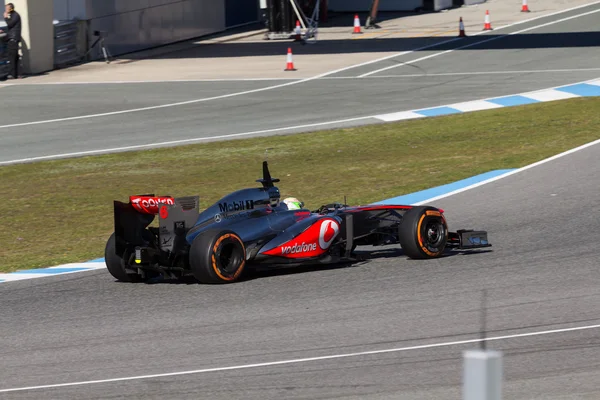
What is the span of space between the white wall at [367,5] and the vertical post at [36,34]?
16.1 m

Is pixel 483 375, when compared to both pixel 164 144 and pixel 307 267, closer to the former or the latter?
pixel 307 267

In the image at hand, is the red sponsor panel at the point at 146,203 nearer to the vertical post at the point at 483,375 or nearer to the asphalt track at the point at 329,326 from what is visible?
the asphalt track at the point at 329,326

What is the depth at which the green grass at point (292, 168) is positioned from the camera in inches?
533

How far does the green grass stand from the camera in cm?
1353

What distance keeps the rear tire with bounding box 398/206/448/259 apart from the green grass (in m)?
3.61

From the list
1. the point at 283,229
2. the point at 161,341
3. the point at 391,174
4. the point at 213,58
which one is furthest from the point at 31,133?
the point at 161,341

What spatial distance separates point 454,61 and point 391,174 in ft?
45.7

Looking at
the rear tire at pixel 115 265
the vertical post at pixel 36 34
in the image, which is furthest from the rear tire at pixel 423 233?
the vertical post at pixel 36 34

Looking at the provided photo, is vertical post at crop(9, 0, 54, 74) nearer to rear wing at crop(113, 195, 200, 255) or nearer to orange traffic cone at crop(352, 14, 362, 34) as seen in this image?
orange traffic cone at crop(352, 14, 362, 34)

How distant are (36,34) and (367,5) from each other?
17234 mm

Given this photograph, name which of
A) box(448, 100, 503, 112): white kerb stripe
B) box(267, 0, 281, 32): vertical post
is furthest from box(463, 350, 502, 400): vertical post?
box(267, 0, 281, 32): vertical post

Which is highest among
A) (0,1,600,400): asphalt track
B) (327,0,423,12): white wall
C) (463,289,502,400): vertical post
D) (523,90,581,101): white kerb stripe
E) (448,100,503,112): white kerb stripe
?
(327,0,423,12): white wall

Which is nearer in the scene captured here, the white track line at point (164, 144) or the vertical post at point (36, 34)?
the white track line at point (164, 144)

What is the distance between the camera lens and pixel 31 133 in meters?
22.3
